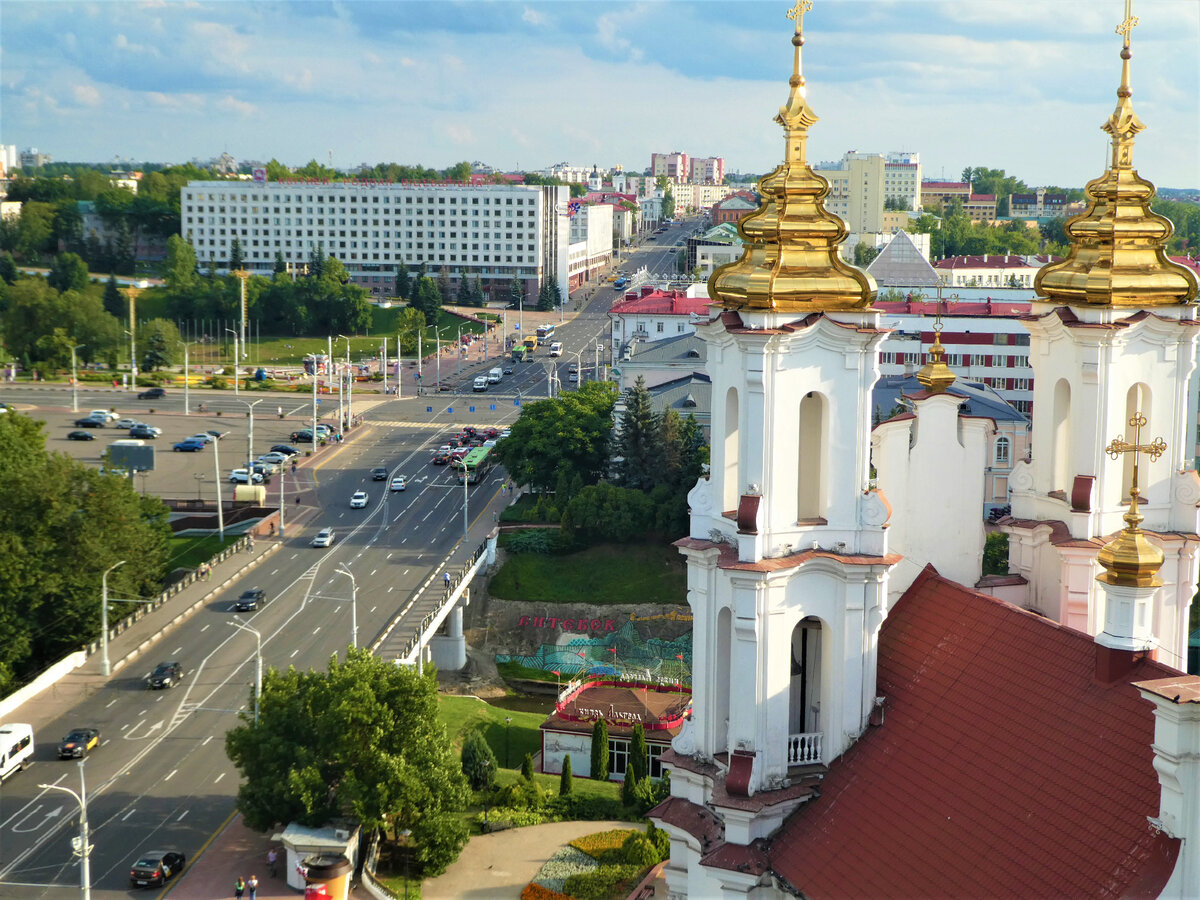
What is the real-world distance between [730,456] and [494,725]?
36.6m

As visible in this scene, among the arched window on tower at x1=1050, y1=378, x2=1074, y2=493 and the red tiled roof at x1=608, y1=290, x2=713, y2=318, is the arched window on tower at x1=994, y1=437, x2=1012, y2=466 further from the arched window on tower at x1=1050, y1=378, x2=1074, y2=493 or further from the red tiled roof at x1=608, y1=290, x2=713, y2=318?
the arched window on tower at x1=1050, y1=378, x2=1074, y2=493

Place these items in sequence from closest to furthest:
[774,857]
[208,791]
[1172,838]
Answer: [1172,838]
[774,857]
[208,791]

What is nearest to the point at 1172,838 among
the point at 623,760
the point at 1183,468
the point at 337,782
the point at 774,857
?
the point at 774,857

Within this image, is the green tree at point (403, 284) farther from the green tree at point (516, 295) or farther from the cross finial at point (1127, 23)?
the cross finial at point (1127, 23)

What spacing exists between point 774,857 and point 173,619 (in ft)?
157

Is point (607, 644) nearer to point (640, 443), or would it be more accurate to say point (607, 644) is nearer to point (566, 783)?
point (640, 443)

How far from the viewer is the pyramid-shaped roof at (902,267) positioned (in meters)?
140

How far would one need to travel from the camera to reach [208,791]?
50.4 meters

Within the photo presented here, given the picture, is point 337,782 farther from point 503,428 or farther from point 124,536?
point 503,428

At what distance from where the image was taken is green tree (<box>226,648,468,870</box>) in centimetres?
4291

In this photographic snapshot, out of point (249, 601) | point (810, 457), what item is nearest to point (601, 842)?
point (810, 457)

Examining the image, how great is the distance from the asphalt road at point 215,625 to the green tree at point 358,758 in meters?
4.03

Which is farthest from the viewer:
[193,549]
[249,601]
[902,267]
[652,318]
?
[902,267]

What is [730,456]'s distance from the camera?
27656mm
